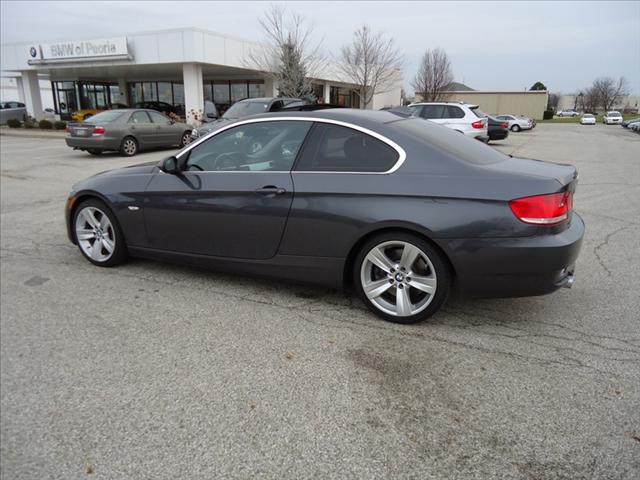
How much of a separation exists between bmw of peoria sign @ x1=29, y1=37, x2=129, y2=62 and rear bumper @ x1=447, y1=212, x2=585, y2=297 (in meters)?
27.1

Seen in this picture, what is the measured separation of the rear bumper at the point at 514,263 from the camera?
10.6 ft

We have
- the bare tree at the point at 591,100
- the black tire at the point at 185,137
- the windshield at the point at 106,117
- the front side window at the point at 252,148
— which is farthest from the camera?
the bare tree at the point at 591,100

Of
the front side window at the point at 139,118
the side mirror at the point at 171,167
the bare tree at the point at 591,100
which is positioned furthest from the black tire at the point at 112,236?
the bare tree at the point at 591,100

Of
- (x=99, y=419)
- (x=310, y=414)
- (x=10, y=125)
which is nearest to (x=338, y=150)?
(x=310, y=414)

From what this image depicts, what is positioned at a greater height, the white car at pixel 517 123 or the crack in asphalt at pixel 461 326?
the white car at pixel 517 123

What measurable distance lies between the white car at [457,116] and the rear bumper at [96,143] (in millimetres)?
9463

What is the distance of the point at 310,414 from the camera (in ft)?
8.54

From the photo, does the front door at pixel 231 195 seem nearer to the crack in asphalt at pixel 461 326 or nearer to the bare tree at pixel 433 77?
the crack in asphalt at pixel 461 326

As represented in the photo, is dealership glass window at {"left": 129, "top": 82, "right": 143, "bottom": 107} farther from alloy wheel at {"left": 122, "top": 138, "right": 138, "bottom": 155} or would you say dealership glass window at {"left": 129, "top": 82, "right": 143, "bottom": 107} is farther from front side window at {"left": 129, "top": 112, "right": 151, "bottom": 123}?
alloy wheel at {"left": 122, "top": 138, "right": 138, "bottom": 155}

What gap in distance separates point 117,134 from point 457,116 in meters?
10.9

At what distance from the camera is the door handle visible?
3.86 m

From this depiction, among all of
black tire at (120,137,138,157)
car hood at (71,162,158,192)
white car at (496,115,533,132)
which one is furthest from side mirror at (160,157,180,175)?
white car at (496,115,533,132)

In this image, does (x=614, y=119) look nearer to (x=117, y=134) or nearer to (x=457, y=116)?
(x=457, y=116)

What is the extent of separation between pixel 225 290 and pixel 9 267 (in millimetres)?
2519
